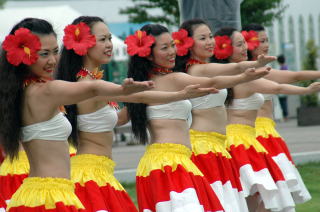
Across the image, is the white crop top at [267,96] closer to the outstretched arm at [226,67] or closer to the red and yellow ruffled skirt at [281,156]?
the red and yellow ruffled skirt at [281,156]

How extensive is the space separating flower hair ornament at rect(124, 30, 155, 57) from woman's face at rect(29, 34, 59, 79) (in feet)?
4.34

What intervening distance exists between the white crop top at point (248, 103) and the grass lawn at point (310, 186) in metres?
1.82

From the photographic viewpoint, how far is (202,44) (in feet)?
22.5

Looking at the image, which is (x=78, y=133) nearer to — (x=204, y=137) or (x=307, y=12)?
(x=204, y=137)

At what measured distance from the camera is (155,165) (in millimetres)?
6043

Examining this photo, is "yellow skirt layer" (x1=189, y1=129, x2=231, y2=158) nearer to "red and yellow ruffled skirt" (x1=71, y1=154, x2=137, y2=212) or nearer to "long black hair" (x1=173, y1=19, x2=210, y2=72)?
"long black hair" (x1=173, y1=19, x2=210, y2=72)

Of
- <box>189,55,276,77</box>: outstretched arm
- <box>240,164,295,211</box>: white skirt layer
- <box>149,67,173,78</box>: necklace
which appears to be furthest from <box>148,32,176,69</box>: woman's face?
<box>240,164,295,211</box>: white skirt layer

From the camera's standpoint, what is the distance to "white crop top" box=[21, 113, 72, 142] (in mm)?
4840

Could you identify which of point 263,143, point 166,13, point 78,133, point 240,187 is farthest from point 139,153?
point 78,133

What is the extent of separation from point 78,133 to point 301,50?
21.0 m

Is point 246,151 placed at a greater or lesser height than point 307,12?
lesser

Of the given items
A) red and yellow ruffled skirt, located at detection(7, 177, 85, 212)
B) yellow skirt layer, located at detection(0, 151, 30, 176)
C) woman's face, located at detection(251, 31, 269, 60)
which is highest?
woman's face, located at detection(251, 31, 269, 60)

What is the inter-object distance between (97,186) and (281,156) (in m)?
3.07

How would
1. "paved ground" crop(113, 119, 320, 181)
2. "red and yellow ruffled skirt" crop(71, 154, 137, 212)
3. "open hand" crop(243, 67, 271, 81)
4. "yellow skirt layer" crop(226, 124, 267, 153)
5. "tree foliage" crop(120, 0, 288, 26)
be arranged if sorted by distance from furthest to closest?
"tree foliage" crop(120, 0, 288, 26) → "paved ground" crop(113, 119, 320, 181) → "yellow skirt layer" crop(226, 124, 267, 153) → "red and yellow ruffled skirt" crop(71, 154, 137, 212) → "open hand" crop(243, 67, 271, 81)
